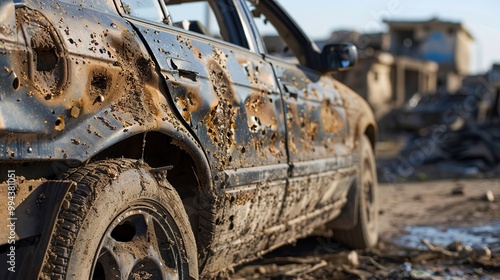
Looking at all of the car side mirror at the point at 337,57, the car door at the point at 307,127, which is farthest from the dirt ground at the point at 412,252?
the car side mirror at the point at 337,57

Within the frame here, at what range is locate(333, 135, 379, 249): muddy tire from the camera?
5492 millimetres

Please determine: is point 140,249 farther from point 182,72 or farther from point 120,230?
point 182,72

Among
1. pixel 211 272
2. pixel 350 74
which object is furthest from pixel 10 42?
pixel 350 74

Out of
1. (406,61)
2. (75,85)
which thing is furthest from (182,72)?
(406,61)

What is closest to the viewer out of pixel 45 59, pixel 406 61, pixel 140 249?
pixel 45 59

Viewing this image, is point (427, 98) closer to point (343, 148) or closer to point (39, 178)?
point (343, 148)

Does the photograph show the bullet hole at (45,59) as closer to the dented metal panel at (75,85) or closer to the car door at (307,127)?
the dented metal panel at (75,85)

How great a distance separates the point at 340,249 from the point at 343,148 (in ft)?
3.80

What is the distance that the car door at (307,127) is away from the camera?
4047mm

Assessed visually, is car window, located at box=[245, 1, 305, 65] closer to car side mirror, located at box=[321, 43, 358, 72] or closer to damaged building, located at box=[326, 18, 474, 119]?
car side mirror, located at box=[321, 43, 358, 72]

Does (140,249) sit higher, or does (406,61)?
(406,61)

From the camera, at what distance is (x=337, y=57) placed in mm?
4961

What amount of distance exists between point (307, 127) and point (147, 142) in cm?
152

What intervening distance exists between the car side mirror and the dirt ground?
1.41 meters
